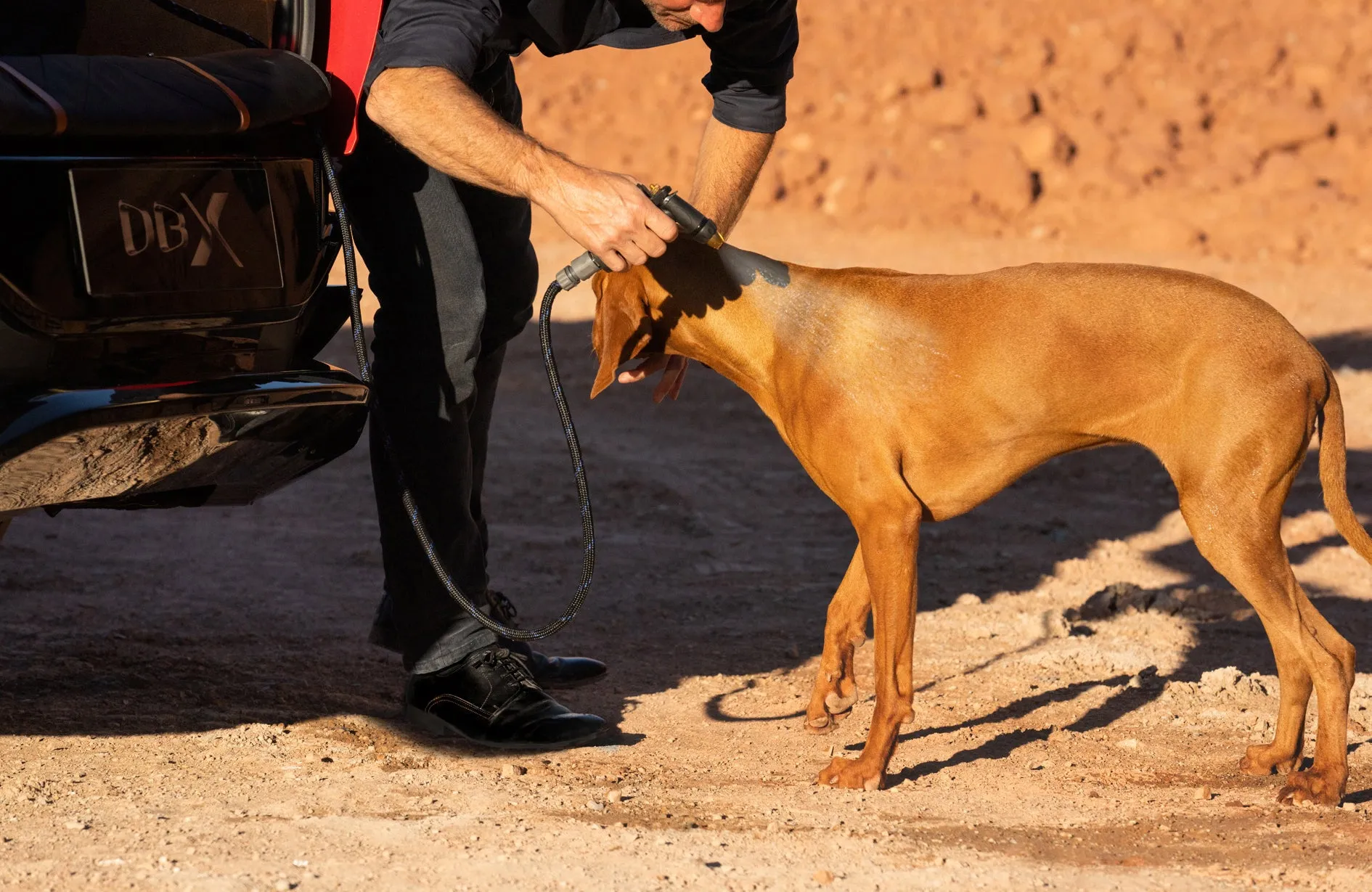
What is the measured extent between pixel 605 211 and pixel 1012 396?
108 centimetres

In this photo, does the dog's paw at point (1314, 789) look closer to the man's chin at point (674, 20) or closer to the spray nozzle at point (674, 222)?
the spray nozzle at point (674, 222)

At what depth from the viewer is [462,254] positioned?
393 cm

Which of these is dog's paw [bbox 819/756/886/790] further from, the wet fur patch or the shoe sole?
the wet fur patch

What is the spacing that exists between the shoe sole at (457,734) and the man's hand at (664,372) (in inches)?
36.1

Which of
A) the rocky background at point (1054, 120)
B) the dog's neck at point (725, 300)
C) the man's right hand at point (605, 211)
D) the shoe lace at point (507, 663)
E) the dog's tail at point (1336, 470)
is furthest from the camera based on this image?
the rocky background at point (1054, 120)

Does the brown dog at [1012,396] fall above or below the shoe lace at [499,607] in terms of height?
above

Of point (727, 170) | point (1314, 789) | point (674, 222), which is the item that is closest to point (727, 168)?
point (727, 170)

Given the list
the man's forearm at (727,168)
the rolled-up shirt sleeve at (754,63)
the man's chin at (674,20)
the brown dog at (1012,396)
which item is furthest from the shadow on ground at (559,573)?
the man's chin at (674,20)

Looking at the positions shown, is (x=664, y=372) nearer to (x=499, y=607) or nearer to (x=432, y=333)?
(x=432, y=333)

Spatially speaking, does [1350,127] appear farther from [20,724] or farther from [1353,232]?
[20,724]

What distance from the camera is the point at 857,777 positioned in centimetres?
368

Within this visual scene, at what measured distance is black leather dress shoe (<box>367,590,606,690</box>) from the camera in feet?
14.5

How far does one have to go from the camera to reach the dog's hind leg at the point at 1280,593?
3.62 metres

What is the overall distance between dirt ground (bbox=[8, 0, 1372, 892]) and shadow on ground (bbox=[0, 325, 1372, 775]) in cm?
2
